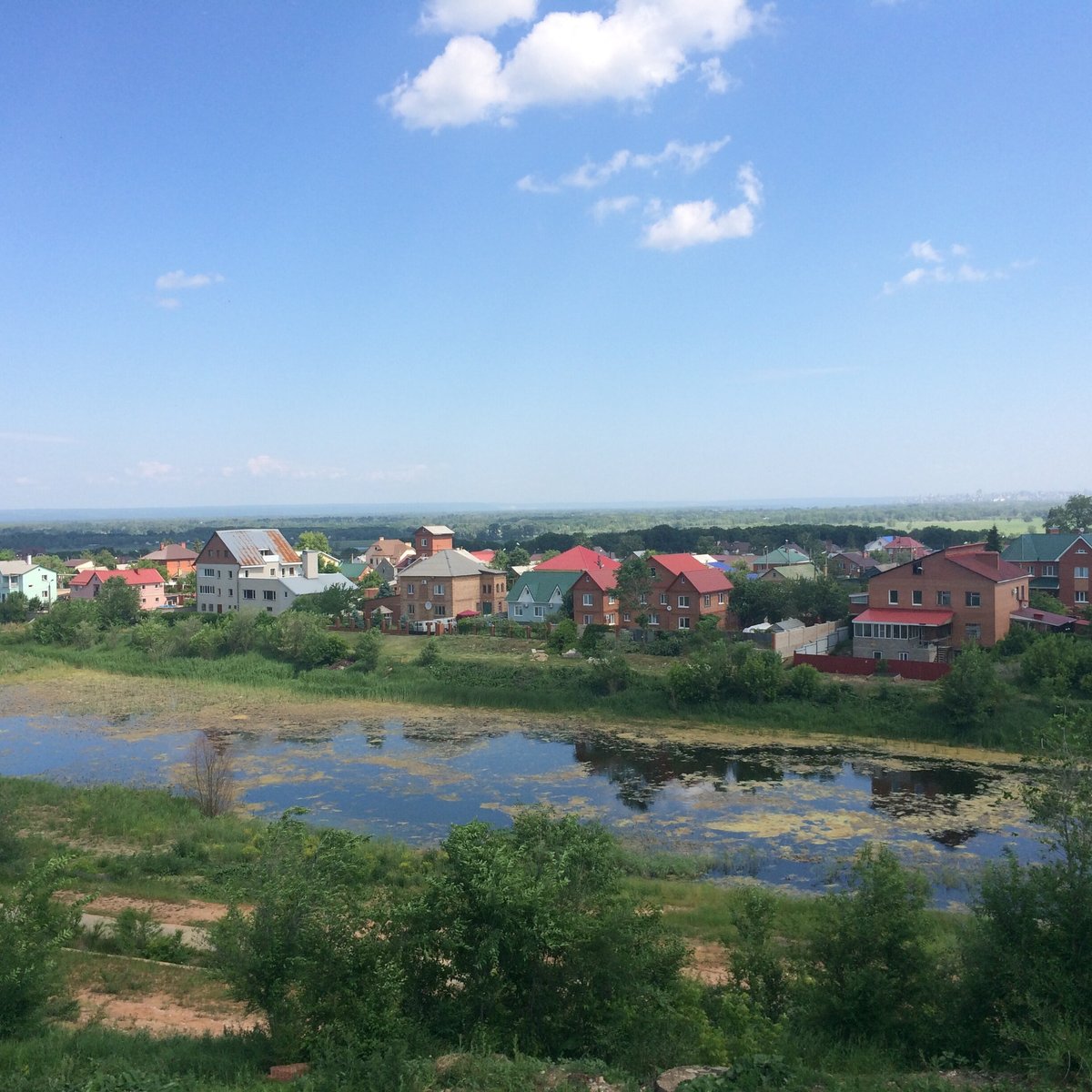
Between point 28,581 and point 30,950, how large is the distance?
64.7 m

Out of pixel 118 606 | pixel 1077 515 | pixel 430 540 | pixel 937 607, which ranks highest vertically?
pixel 1077 515

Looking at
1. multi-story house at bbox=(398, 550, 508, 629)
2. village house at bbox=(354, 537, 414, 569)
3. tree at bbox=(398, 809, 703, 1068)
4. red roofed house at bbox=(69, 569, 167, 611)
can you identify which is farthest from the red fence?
village house at bbox=(354, 537, 414, 569)

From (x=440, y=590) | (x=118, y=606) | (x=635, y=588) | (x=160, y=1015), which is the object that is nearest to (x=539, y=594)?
(x=440, y=590)

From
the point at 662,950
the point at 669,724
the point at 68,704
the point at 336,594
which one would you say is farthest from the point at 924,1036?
the point at 336,594

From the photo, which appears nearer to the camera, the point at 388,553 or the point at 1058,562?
the point at 1058,562

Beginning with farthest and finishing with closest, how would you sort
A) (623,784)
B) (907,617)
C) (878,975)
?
(907,617) → (623,784) → (878,975)

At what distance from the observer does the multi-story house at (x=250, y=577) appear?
50781 mm

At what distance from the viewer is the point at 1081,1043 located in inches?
326

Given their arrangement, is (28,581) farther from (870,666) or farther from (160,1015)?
(160,1015)

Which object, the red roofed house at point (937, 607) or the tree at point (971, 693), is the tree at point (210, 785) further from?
the red roofed house at point (937, 607)

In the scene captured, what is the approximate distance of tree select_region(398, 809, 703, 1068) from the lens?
866cm

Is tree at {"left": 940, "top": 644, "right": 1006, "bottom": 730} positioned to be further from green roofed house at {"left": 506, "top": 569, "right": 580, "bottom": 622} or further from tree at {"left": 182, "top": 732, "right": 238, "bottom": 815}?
green roofed house at {"left": 506, "top": 569, "right": 580, "bottom": 622}

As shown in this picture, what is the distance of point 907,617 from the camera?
111 feet

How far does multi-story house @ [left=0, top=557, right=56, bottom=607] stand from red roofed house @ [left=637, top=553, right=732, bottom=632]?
1755 inches
